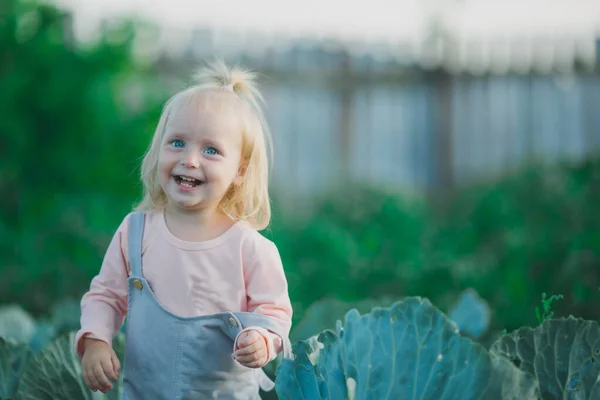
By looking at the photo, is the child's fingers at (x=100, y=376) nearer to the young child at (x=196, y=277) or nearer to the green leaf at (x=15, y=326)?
the young child at (x=196, y=277)

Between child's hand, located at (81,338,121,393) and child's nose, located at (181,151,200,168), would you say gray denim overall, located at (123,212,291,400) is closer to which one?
child's hand, located at (81,338,121,393)

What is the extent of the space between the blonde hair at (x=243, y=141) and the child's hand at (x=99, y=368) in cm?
30

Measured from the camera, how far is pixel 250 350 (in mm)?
1311

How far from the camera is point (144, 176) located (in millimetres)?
1601

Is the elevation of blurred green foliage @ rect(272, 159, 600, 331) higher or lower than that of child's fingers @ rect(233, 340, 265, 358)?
lower

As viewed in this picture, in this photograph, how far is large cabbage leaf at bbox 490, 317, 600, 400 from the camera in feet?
4.14

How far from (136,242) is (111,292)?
0.11 metres

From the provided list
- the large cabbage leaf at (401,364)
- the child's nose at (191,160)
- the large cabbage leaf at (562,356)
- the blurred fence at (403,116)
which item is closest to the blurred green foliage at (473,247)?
the large cabbage leaf at (562,356)

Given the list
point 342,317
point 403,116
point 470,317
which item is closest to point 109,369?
point 342,317

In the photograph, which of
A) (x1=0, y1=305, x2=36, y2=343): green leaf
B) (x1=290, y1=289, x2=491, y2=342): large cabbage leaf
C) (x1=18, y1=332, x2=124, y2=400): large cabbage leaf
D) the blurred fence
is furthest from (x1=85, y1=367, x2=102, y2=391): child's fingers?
the blurred fence

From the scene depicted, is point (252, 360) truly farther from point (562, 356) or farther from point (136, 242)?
point (562, 356)

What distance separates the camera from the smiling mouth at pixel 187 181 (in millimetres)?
1460

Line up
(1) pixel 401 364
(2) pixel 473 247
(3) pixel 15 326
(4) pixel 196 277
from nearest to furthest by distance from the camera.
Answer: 1. (1) pixel 401 364
2. (4) pixel 196 277
3. (3) pixel 15 326
4. (2) pixel 473 247

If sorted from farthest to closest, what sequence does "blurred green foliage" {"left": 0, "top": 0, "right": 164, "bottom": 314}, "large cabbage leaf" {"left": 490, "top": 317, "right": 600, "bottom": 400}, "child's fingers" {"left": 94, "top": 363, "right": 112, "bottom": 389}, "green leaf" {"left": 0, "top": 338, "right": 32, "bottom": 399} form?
"blurred green foliage" {"left": 0, "top": 0, "right": 164, "bottom": 314}, "green leaf" {"left": 0, "top": 338, "right": 32, "bottom": 399}, "child's fingers" {"left": 94, "top": 363, "right": 112, "bottom": 389}, "large cabbage leaf" {"left": 490, "top": 317, "right": 600, "bottom": 400}
